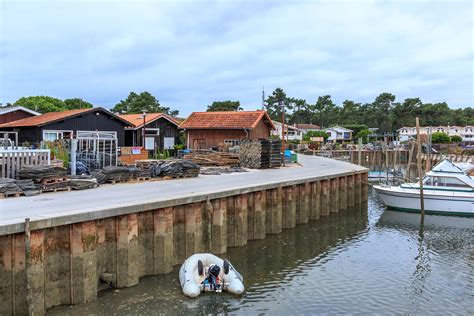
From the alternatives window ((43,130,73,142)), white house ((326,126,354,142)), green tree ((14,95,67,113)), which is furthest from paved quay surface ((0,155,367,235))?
white house ((326,126,354,142))

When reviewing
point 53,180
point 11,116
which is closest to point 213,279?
point 53,180

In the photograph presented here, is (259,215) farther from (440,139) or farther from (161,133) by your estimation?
(440,139)

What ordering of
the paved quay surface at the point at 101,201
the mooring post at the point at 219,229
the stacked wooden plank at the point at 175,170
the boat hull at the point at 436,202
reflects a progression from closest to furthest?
the paved quay surface at the point at 101,201 → the mooring post at the point at 219,229 → the stacked wooden plank at the point at 175,170 → the boat hull at the point at 436,202

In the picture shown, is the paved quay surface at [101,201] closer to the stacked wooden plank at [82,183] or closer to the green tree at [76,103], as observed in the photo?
the stacked wooden plank at [82,183]

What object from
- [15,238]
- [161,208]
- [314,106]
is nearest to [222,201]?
[161,208]

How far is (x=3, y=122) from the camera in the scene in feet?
120

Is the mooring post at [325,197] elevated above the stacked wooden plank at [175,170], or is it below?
below

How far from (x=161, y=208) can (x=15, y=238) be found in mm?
4334

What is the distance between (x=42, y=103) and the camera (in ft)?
222

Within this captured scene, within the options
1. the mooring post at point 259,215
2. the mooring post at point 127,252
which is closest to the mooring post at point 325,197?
the mooring post at point 259,215

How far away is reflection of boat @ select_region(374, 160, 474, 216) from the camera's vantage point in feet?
83.0

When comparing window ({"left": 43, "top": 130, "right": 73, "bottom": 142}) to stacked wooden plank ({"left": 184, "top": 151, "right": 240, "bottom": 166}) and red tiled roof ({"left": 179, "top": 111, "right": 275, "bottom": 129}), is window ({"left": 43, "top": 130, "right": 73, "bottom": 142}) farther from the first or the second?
red tiled roof ({"left": 179, "top": 111, "right": 275, "bottom": 129})

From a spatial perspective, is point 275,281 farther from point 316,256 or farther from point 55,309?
point 55,309

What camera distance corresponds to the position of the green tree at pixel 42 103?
66.4 meters
